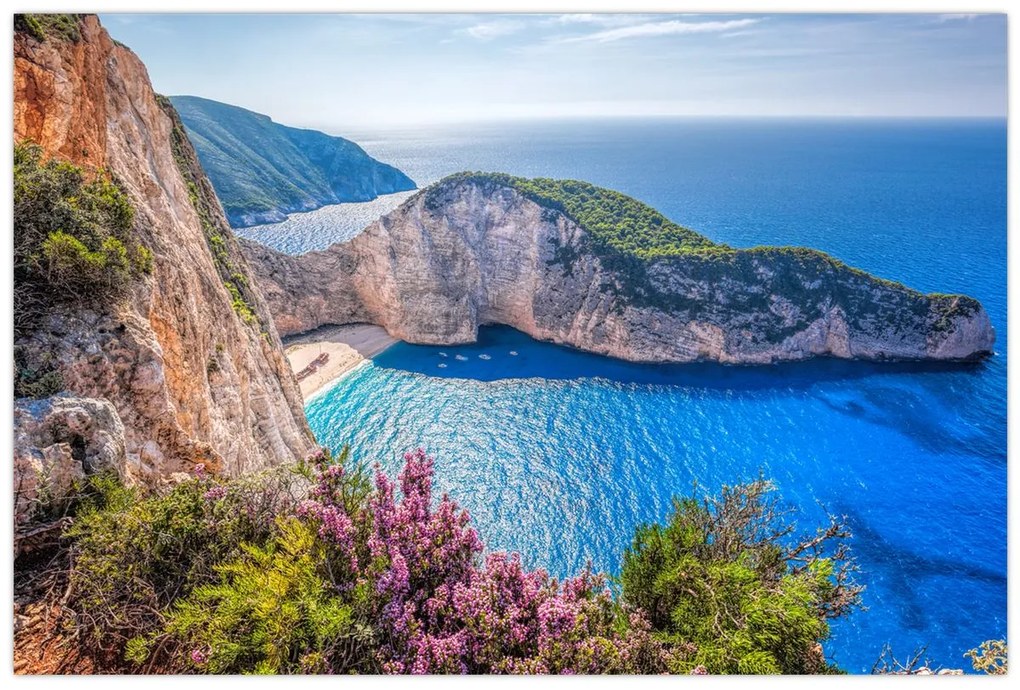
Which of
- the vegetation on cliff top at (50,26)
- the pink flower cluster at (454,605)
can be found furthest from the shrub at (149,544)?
the vegetation on cliff top at (50,26)

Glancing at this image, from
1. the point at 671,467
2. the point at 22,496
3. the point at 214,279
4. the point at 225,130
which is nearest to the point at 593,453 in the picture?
the point at 671,467

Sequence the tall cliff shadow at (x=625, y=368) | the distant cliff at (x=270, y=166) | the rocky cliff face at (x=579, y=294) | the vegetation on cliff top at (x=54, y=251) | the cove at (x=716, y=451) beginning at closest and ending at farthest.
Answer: the vegetation on cliff top at (x=54, y=251) < the cove at (x=716, y=451) < the tall cliff shadow at (x=625, y=368) < the rocky cliff face at (x=579, y=294) < the distant cliff at (x=270, y=166)

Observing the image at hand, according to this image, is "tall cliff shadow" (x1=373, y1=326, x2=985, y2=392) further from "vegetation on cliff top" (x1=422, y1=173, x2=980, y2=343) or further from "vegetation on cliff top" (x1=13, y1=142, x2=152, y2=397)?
"vegetation on cliff top" (x1=13, y1=142, x2=152, y2=397)

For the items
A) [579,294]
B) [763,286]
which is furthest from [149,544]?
[763,286]

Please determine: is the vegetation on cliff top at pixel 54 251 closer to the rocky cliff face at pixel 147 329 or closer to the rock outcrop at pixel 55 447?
the rocky cliff face at pixel 147 329

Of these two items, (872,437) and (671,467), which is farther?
(872,437)
